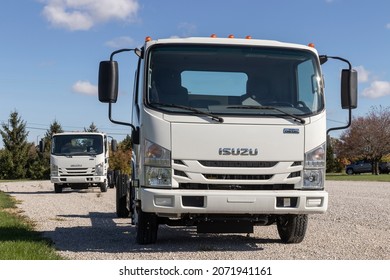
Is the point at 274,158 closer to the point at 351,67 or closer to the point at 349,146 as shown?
the point at 351,67

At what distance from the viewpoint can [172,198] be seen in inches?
310

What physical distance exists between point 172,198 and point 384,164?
62.1 meters

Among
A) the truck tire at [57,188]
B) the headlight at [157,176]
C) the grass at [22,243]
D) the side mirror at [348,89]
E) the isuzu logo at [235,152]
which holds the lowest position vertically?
the truck tire at [57,188]

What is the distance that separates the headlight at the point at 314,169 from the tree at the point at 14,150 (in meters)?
65.5

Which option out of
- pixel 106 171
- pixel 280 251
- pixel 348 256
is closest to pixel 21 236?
pixel 280 251

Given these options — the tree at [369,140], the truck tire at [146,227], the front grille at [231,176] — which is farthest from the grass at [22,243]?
the tree at [369,140]

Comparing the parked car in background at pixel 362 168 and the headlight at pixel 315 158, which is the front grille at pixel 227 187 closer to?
the headlight at pixel 315 158

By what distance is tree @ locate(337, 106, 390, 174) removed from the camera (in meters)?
63.2

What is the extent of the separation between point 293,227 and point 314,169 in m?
1.45

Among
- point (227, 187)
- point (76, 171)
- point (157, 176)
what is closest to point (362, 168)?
point (76, 171)

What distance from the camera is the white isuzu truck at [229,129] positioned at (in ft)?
26.0

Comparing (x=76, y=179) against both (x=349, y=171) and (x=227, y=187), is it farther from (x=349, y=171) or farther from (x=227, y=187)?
(x=349, y=171)

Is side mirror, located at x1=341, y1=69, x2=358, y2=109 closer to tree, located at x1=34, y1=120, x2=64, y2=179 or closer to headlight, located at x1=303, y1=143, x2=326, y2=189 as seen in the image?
headlight, located at x1=303, y1=143, x2=326, y2=189

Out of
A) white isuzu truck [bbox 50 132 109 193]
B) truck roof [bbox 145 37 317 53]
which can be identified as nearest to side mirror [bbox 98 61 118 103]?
truck roof [bbox 145 37 317 53]
